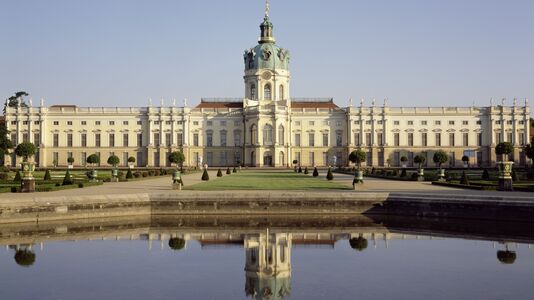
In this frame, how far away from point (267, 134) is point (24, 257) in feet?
218

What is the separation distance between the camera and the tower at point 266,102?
269ft

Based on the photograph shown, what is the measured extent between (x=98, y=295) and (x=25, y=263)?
3978mm

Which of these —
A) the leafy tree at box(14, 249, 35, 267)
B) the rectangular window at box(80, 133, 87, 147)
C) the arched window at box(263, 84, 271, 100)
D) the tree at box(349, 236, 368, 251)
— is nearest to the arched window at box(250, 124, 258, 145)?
the arched window at box(263, 84, 271, 100)

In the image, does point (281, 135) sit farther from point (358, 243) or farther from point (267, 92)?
point (358, 243)

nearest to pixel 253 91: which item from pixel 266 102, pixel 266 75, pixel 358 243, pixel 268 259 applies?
pixel 266 75

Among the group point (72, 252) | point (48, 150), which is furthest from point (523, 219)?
point (48, 150)

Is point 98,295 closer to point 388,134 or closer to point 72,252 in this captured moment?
point 72,252

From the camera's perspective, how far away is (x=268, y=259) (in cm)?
1628

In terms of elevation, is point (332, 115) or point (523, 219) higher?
point (332, 115)

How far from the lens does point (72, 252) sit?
17.1 metres

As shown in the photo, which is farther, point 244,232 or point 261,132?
point 261,132

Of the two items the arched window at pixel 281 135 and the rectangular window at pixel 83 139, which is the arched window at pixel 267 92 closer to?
the arched window at pixel 281 135

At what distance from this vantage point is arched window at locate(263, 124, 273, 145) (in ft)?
270

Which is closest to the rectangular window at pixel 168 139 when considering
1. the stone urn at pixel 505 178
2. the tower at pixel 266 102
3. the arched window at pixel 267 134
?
the tower at pixel 266 102
